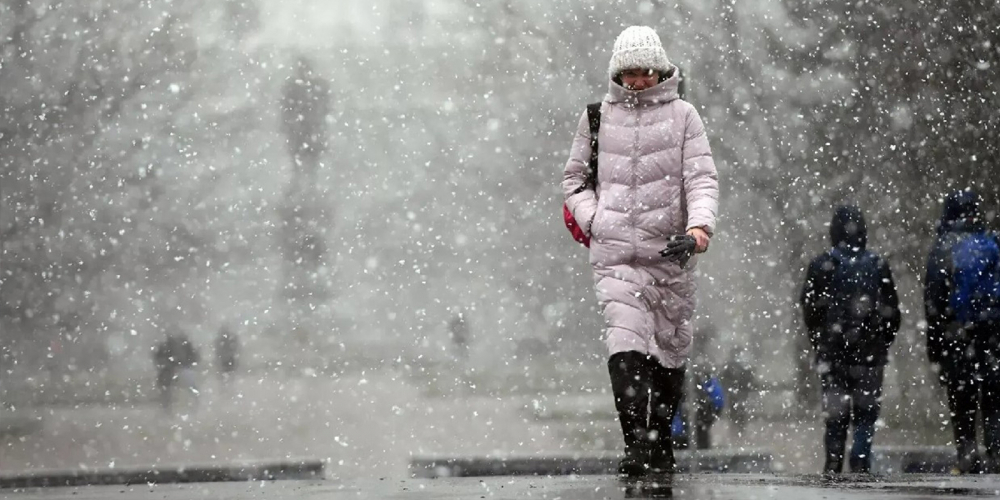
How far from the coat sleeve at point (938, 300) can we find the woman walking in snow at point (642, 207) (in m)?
2.04

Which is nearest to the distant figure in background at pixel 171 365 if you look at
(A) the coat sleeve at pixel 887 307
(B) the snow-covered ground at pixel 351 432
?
Answer: (B) the snow-covered ground at pixel 351 432

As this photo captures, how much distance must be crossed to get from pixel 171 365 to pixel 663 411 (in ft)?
63.8

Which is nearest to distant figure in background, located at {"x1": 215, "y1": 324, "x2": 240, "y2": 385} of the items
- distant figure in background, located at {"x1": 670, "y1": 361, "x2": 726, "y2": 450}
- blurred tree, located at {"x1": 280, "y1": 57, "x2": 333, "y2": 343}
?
blurred tree, located at {"x1": 280, "y1": 57, "x2": 333, "y2": 343}

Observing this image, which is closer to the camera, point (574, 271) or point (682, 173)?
point (682, 173)

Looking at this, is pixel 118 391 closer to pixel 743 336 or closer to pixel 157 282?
pixel 157 282

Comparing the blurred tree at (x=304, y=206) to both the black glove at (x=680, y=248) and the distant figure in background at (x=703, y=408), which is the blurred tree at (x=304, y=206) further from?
the black glove at (x=680, y=248)

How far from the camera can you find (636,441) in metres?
5.46

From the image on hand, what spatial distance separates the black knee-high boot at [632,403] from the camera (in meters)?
5.43

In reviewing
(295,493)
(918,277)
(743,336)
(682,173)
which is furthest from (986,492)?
(743,336)

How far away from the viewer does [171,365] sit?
2444cm

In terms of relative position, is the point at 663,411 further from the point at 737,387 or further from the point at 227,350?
the point at 227,350

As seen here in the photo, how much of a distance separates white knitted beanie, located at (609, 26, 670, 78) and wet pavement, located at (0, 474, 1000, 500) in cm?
149

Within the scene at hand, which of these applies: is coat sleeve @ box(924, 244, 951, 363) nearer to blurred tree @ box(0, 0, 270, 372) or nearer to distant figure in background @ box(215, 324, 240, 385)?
blurred tree @ box(0, 0, 270, 372)

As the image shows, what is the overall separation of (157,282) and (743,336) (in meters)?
18.0
